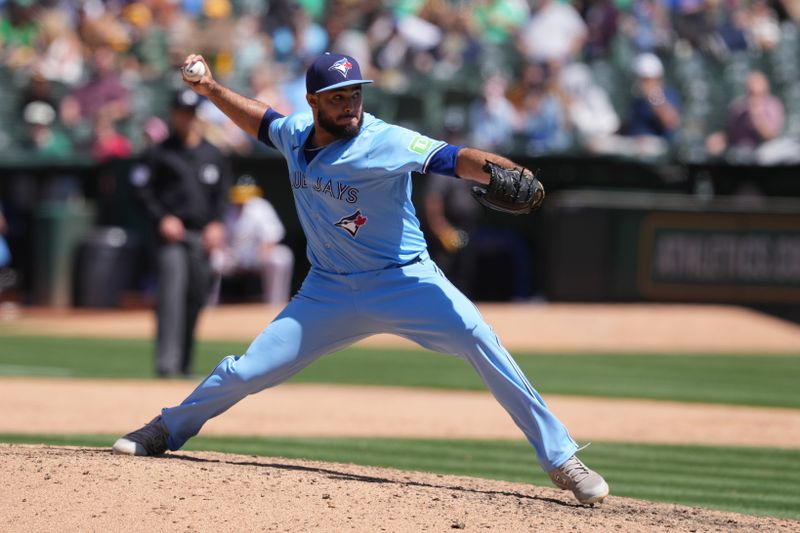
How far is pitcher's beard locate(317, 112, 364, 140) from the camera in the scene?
5.82 m

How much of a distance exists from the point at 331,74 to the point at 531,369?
7.72 m

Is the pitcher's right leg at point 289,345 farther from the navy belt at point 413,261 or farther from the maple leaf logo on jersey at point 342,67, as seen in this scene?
the maple leaf logo on jersey at point 342,67

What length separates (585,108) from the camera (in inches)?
715

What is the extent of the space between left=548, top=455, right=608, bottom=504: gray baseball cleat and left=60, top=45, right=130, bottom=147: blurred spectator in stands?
13.0 m

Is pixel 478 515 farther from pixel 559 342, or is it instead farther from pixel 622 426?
pixel 559 342

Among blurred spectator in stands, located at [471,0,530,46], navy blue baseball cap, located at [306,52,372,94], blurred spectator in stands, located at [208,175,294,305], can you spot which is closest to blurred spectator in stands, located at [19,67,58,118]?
blurred spectator in stands, located at [208,175,294,305]

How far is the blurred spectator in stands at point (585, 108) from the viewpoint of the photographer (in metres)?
17.9

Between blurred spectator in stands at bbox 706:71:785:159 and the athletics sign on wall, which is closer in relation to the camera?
the athletics sign on wall

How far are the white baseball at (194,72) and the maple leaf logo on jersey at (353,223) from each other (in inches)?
41.4

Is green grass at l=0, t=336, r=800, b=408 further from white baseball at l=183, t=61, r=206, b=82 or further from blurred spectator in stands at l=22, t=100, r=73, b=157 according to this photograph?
white baseball at l=183, t=61, r=206, b=82

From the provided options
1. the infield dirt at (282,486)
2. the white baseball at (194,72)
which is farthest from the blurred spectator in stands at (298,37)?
the white baseball at (194,72)

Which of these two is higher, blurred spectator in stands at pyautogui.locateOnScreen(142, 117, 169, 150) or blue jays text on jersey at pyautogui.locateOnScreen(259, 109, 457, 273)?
blurred spectator in stands at pyautogui.locateOnScreen(142, 117, 169, 150)

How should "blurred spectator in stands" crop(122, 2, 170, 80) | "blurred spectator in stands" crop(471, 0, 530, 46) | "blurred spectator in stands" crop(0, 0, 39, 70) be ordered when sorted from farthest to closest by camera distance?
"blurred spectator in stands" crop(471, 0, 530, 46)
"blurred spectator in stands" crop(122, 2, 170, 80)
"blurred spectator in stands" crop(0, 0, 39, 70)

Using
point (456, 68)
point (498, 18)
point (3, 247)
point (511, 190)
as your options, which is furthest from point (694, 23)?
point (511, 190)
